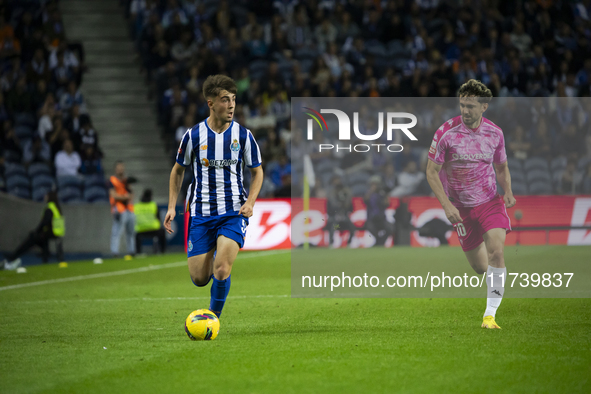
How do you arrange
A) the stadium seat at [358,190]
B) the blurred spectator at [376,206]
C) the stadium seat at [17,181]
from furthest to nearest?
the stadium seat at [17,181], the blurred spectator at [376,206], the stadium seat at [358,190]

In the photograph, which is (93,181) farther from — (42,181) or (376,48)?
(376,48)

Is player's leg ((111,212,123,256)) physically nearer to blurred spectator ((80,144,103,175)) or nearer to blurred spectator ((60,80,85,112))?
blurred spectator ((80,144,103,175))

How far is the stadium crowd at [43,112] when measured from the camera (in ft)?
59.1

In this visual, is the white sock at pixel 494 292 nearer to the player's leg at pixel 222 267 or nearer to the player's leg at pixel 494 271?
the player's leg at pixel 494 271

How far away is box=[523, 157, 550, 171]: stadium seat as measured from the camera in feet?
28.5

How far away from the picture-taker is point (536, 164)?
29.3 feet

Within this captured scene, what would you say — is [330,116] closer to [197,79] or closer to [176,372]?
[176,372]

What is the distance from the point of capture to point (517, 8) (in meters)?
21.8

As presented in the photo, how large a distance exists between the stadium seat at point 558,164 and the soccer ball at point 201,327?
4697 mm

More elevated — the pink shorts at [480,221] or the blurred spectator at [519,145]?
the blurred spectator at [519,145]

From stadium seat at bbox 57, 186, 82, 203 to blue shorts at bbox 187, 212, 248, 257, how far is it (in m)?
12.0

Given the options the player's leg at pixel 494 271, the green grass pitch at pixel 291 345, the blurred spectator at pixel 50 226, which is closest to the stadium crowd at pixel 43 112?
the blurred spectator at pixel 50 226

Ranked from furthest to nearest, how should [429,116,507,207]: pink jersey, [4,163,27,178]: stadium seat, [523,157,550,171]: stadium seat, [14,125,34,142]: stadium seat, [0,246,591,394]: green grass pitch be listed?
1. [14,125,34,142]: stadium seat
2. [4,163,27,178]: stadium seat
3. [523,157,550,171]: stadium seat
4. [429,116,507,207]: pink jersey
5. [0,246,591,394]: green grass pitch

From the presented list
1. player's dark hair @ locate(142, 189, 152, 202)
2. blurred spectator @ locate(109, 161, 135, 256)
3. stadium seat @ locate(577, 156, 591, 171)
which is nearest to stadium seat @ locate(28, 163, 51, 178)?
blurred spectator @ locate(109, 161, 135, 256)
